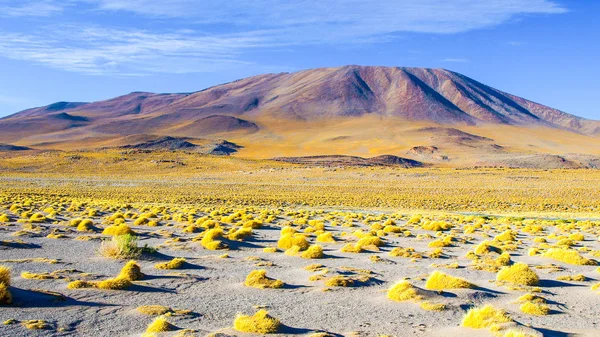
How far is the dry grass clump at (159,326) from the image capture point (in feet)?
25.7

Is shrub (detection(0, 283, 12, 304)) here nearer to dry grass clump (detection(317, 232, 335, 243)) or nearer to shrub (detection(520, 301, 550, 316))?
shrub (detection(520, 301, 550, 316))

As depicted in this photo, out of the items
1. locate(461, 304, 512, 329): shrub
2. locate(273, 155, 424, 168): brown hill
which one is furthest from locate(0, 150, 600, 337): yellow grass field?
locate(273, 155, 424, 168): brown hill

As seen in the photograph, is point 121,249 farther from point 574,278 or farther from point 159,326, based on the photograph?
point 574,278

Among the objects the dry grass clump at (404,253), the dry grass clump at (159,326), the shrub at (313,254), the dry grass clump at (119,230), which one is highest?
the dry grass clump at (159,326)

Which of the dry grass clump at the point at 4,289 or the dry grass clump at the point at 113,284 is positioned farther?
Result: the dry grass clump at the point at 113,284

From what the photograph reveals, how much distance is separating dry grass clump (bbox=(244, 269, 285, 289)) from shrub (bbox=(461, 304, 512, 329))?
13.3ft

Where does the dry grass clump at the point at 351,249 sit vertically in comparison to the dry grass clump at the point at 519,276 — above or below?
below

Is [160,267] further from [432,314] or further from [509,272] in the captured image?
[509,272]

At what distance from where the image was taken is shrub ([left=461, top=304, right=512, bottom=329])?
822cm

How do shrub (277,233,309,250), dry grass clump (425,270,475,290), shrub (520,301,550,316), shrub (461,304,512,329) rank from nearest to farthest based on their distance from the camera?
shrub (461,304,512,329)
shrub (520,301,550,316)
dry grass clump (425,270,475,290)
shrub (277,233,309,250)

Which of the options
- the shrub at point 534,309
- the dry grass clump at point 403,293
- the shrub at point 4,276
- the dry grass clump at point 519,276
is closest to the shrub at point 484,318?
the shrub at point 534,309

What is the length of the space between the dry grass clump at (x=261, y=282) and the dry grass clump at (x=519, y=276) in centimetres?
479

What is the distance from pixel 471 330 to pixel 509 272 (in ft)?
13.8

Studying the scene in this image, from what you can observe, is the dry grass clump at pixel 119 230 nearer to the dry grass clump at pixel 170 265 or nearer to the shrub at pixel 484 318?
the dry grass clump at pixel 170 265
